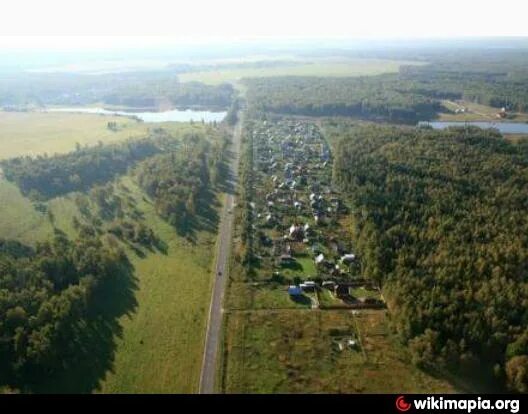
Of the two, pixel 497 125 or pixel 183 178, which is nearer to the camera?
pixel 183 178

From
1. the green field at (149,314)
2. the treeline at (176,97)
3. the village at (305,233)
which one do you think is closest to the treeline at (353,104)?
the treeline at (176,97)

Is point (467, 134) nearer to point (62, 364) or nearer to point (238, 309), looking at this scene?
point (238, 309)

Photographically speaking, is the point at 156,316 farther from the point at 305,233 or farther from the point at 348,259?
the point at 305,233

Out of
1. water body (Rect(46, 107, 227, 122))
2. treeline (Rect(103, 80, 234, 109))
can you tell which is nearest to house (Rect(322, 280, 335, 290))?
water body (Rect(46, 107, 227, 122))

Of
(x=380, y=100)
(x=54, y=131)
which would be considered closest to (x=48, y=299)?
(x=54, y=131)

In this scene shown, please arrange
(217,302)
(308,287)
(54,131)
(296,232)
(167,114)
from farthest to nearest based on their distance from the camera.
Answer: (167,114) → (54,131) → (296,232) → (308,287) → (217,302)
